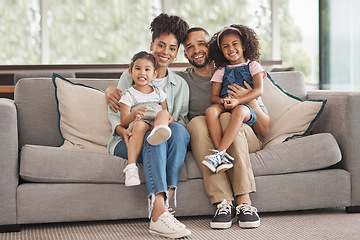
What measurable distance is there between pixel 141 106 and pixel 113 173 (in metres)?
0.42

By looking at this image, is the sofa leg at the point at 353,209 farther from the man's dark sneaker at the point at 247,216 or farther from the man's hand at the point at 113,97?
the man's hand at the point at 113,97

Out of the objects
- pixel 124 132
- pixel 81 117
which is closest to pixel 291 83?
pixel 124 132

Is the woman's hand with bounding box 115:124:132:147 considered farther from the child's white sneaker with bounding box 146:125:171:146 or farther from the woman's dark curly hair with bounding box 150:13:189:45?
the woman's dark curly hair with bounding box 150:13:189:45

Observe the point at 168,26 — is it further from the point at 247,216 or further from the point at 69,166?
the point at 247,216

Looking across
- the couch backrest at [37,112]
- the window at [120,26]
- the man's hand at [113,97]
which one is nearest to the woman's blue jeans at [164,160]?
the man's hand at [113,97]

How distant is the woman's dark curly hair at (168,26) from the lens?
267 centimetres

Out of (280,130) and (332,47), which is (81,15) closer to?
(332,47)

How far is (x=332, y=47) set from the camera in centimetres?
664

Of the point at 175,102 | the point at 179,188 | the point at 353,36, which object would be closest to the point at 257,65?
the point at 175,102

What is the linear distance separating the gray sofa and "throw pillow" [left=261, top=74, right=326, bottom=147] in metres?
0.08

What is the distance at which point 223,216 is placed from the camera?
2195 millimetres

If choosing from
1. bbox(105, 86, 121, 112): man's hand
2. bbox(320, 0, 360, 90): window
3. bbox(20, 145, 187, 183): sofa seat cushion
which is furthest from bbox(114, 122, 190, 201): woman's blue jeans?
bbox(320, 0, 360, 90): window

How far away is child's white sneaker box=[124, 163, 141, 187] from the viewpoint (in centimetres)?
215

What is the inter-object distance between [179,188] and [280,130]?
0.71 meters
